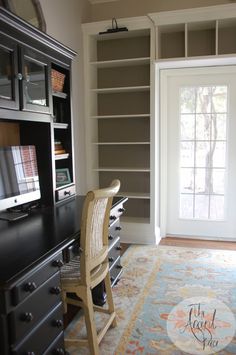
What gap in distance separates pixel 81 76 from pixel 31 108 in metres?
1.72

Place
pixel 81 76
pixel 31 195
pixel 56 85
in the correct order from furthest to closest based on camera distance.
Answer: pixel 81 76, pixel 56 85, pixel 31 195

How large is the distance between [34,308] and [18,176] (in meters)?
1.06

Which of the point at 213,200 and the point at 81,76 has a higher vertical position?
the point at 81,76

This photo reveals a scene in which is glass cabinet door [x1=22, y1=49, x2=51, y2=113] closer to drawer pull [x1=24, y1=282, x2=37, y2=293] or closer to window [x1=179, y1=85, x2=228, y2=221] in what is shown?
drawer pull [x1=24, y1=282, x2=37, y2=293]

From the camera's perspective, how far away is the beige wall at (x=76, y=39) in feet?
10.4

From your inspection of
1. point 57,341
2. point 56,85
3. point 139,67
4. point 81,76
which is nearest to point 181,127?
point 139,67

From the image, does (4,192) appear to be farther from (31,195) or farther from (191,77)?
(191,77)

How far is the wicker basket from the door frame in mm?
1296

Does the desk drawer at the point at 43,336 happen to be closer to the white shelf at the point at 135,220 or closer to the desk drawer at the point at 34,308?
the desk drawer at the point at 34,308

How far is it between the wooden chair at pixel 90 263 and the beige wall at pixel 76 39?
Result: 1.69 meters

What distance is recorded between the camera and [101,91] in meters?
3.95

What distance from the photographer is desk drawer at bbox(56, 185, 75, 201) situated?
103 inches

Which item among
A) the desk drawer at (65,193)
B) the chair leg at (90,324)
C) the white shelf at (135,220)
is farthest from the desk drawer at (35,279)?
the white shelf at (135,220)

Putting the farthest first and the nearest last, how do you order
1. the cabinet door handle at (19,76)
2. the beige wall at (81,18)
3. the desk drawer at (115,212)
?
the beige wall at (81,18)
the desk drawer at (115,212)
the cabinet door handle at (19,76)
